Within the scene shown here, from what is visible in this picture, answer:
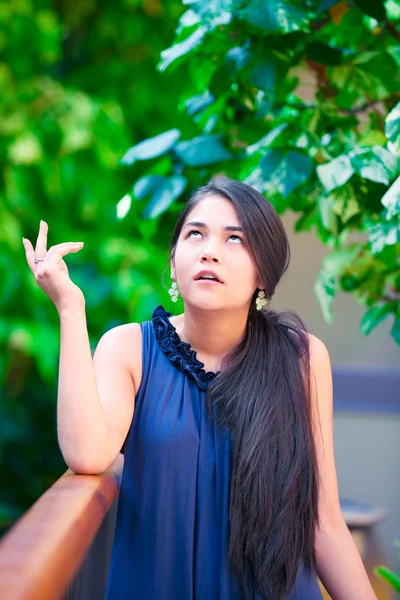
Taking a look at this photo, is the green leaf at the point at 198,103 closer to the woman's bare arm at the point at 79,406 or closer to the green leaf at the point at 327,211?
the green leaf at the point at 327,211

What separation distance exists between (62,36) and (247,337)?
11.4 feet

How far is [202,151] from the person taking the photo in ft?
6.76

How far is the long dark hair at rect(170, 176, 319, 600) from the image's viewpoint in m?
1.55

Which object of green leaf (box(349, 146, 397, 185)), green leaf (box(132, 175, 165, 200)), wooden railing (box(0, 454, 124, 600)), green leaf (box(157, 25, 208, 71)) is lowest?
wooden railing (box(0, 454, 124, 600))

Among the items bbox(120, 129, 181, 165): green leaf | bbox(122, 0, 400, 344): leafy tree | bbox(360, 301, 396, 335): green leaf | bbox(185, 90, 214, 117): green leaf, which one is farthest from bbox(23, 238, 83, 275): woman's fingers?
bbox(360, 301, 396, 335): green leaf

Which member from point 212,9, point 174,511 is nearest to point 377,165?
point 212,9

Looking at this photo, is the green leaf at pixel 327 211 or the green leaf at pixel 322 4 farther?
the green leaf at pixel 327 211

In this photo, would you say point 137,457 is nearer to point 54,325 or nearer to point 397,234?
point 397,234

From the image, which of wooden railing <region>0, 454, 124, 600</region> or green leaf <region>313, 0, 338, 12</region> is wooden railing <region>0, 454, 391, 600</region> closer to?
wooden railing <region>0, 454, 124, 600</region>

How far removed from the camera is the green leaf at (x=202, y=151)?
2.04m

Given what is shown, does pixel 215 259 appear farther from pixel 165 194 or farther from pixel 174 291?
pixel 165 194

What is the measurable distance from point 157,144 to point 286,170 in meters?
0.39

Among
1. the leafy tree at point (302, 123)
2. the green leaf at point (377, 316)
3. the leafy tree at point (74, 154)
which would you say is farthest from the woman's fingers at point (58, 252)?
the leafy tree at point (74, 154)

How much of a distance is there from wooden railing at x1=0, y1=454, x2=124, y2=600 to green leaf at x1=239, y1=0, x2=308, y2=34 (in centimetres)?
90
